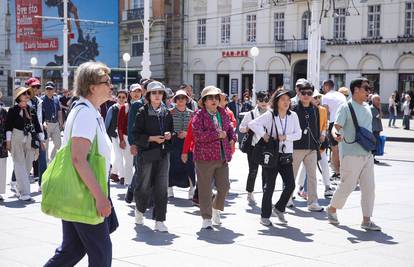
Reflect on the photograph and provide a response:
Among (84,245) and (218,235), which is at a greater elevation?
(84,245)

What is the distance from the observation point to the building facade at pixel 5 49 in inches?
2488

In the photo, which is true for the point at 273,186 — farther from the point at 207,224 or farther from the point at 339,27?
the point at 339,27

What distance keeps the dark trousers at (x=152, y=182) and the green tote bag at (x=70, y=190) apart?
12.7 ft

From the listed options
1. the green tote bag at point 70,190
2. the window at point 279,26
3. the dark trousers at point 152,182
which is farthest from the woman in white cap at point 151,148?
the window at point 279,26

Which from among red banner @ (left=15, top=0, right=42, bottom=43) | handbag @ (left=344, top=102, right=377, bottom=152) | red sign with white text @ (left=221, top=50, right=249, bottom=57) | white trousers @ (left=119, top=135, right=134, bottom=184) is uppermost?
red banner @ (left=15, top=0, right=42, bottom=43)

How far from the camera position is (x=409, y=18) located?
130ft

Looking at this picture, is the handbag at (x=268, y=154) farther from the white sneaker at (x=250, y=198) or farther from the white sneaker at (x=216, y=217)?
the white sneaker at (x=250, y=198)

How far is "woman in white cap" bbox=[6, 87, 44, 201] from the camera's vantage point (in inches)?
424

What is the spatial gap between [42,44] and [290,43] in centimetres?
2540

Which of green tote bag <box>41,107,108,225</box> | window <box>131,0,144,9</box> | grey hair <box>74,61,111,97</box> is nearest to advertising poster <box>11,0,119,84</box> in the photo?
window <box>131,0,144,9</box>

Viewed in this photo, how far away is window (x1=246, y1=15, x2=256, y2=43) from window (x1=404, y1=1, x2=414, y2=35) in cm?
1124

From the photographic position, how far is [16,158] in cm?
1087

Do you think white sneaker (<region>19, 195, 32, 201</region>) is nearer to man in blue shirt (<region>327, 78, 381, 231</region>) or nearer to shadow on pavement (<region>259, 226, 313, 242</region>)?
shadow on pavement (<region>259, 226, 313, 242</region>)

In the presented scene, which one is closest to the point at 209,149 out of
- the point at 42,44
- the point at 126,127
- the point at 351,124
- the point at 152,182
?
the point at 152,182
